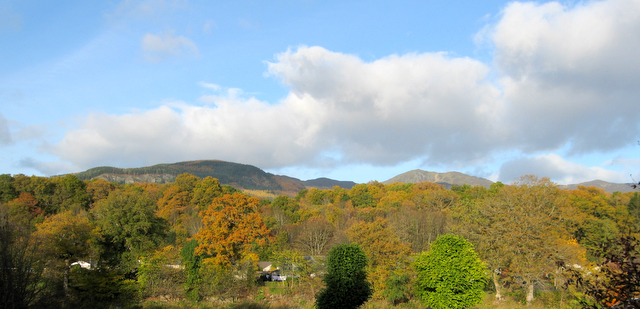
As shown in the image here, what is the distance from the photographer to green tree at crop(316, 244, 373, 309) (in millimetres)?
18797

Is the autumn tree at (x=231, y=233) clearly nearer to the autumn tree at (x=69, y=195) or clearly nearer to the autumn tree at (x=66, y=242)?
the autumn tree at (x=66, y=242)

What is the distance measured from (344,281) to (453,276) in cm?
785

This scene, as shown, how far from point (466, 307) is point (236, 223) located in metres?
19.3

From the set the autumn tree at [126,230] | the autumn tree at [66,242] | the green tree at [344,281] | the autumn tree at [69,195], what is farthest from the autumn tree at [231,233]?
the autumn tree at [69,195]

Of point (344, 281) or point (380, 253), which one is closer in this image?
point (344, 281)

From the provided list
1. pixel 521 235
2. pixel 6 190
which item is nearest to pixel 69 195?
pixel 6 190

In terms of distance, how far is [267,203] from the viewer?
75.1 meters

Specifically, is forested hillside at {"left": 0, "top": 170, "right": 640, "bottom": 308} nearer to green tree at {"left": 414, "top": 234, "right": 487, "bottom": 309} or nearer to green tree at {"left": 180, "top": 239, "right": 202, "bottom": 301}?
green tree at {"left": 180, "top": 239, "right": 202, "bottom": 301}

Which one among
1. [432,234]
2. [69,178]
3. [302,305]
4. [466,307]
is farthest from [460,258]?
[69,178]

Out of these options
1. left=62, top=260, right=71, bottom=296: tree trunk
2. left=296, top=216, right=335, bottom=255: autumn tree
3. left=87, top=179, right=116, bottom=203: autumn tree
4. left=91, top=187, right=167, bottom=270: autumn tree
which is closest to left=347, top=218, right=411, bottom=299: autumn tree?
left=91, top=187, right=167, bottom=270: autumn tree

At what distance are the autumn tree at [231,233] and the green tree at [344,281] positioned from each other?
11.4 metres

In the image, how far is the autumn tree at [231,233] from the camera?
1175 inches

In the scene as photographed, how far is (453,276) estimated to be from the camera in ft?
72.4

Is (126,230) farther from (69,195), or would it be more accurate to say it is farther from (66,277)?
(69,195)
